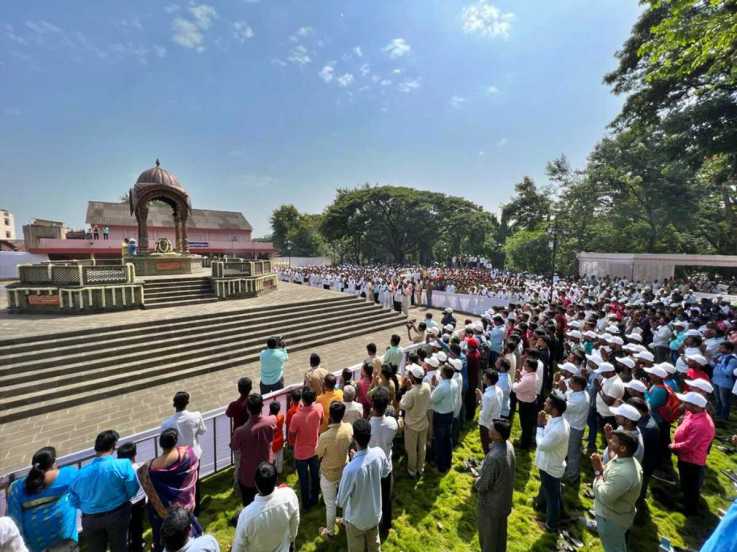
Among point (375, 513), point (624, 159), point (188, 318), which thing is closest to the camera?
point (375, 513)

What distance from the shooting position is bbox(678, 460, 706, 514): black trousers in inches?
163

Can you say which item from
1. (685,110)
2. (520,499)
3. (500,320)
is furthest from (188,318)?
(685,110)

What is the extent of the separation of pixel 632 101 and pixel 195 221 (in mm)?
43088

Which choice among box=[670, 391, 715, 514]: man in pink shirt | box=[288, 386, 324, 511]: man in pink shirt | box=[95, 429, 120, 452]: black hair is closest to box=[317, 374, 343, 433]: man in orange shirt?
box=[288, 386, 324, 511]: man in pink shirt

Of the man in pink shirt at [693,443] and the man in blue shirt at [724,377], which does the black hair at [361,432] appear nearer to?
the man in pink shirt at [693,443]

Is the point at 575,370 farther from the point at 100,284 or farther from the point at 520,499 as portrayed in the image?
the point at 100,284

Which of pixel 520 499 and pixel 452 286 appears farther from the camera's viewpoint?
pixel 452 286

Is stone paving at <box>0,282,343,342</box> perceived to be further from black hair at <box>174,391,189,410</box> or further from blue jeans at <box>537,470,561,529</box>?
blue jeans at <box>537,470,561,529</box>

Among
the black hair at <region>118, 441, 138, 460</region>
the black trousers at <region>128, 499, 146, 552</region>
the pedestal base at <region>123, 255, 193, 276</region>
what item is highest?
the pedestal base at <region>123, 255, 193, 276</region>

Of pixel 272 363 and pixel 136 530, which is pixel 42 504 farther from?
pixel 272 363

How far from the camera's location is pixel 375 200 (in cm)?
4538

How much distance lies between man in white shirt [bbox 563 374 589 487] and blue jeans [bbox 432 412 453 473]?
61.5 inches

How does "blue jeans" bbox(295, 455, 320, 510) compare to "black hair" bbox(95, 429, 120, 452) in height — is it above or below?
below

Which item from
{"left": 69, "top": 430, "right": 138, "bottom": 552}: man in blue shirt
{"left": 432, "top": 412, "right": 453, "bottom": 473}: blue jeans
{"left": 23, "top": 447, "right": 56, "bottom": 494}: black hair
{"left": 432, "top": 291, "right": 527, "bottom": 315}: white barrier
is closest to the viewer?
{"left": 23, "top": 447, "right": 56, "bottom": 494}: black hair
